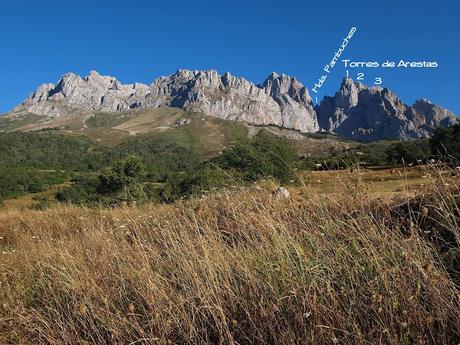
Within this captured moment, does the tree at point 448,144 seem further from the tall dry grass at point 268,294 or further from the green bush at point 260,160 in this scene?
the green bush at point 260,160

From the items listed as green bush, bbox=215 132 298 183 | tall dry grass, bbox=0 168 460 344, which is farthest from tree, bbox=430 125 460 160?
green bush, bbox=215 132 298 183

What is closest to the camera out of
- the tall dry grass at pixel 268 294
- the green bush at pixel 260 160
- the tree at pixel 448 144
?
the tall dry grass at pixel 268 294

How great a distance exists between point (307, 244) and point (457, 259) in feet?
3.85

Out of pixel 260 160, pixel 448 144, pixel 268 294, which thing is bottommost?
pixel 268 294

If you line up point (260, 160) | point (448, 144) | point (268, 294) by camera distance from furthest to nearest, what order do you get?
point (448, 144), point (260, 160), point (268, 294)

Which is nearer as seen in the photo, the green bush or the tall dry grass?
the tall dry grass

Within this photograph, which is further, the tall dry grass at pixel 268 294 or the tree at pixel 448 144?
the tree at pixel 448 144

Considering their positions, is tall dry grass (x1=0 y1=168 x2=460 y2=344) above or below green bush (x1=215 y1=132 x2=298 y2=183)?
below

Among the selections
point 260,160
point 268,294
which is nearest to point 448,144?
point 260,160

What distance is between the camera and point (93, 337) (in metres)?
3.43

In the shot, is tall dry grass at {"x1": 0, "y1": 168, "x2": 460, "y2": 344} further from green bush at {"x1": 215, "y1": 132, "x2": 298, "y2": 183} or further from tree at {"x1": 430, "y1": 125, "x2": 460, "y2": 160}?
tree at {"x1": 430, "y1": 125, "x2": 460, "y2": 160}

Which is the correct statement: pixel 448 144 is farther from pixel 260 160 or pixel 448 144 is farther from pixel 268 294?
pixel 268 294

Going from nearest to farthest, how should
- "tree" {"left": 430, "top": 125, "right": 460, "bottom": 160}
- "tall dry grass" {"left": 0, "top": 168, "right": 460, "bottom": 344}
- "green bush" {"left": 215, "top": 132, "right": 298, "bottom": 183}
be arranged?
1. "tall dry grass" {"left": 0, "top": 168, "right": 460, "bottom": 344}
2. "tree" {"left": 430, "top": 125, "right": 460, "bottom": 160}
3. "green bush" {"left": 215, "top": 132, "right": 298, "bottom": 183}

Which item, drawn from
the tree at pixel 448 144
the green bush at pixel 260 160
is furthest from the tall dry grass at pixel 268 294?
the tree at pixel 448 144
